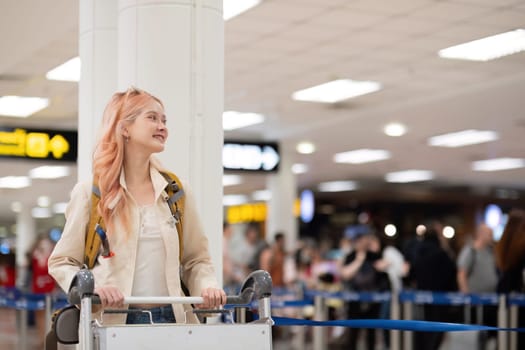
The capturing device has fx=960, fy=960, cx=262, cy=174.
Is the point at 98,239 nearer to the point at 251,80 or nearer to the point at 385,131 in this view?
the point at 251,80

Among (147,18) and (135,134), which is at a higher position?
(147,18)

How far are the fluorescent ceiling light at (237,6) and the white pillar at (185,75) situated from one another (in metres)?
3.71

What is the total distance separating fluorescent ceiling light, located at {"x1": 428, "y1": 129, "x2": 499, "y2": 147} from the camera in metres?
17.6

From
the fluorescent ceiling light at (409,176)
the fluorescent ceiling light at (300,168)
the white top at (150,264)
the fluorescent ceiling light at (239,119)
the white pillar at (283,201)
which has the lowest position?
the white top at (150,264)

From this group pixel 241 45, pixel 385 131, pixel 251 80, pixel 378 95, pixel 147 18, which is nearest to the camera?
pixel 147 18

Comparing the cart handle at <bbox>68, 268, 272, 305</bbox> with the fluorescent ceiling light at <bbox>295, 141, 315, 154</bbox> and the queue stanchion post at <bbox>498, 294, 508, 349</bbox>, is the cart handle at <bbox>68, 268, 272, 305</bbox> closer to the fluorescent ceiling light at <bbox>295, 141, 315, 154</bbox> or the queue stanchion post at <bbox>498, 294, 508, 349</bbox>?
the queue stanchion post at <bbox>498, 294, 508, 349</bbox>

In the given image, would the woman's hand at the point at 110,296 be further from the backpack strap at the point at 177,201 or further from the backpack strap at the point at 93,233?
the backpack strap at the point at 177,201

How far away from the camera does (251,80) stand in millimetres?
13547

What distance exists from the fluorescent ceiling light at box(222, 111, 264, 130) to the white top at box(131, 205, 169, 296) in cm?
1251

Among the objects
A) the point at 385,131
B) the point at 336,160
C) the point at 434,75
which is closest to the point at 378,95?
the point at 434,75

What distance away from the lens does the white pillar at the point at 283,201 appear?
18734mm

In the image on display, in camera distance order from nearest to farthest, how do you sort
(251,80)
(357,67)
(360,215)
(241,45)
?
(241,45), (357,67), (251,80), (360,215)

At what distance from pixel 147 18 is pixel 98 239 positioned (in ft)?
7.37

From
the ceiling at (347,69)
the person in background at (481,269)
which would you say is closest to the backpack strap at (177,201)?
Result: the ceiling at (347,69)
